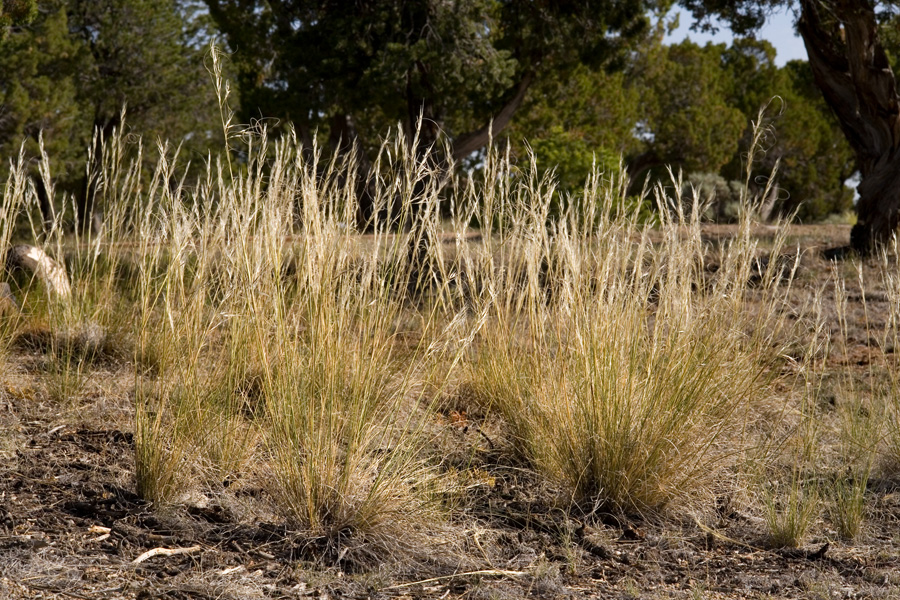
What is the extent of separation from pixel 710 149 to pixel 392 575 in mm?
22508

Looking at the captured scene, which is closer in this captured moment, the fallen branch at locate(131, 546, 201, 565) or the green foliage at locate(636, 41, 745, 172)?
the fallen branch at locate(131, 546, 201, 565)

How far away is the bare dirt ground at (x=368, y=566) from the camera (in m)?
2.27

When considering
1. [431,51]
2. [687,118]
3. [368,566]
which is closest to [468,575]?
[368,566]

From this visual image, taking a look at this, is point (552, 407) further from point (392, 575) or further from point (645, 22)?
point (645, 22)

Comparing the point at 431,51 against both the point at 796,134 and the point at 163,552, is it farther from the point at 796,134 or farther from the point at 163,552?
the point at 796,134

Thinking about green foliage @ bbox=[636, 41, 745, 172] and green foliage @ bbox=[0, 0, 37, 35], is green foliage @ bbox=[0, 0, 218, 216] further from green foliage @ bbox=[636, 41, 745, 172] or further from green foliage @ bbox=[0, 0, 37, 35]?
green foliage @ bbox=[636, 41, 745, 172]

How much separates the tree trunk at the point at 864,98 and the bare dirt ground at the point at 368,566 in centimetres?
526

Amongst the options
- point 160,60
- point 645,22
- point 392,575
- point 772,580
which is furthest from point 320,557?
point 160,60

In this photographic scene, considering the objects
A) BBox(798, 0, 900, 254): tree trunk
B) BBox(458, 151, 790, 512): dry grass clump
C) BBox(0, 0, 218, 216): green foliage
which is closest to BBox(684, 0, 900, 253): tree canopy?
BBox(798, 0, 900, 254): tree trunk

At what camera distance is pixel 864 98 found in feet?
25.4

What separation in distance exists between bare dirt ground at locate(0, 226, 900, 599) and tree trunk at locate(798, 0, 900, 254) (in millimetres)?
5262

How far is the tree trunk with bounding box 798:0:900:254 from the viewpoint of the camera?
24.8 feet

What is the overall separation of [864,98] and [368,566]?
7197 mm

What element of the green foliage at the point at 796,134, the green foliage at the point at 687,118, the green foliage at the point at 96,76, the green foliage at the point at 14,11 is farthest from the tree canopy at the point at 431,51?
the green foliage at the point at 796,134
